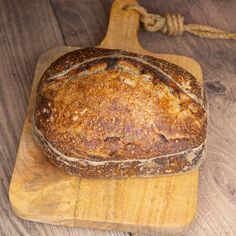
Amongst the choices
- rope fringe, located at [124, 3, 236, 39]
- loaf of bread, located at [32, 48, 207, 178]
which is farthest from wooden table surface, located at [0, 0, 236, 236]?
loaf of bread, located at [32, 48, 207, 178]

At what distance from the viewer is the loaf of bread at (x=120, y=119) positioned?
4.90 ft

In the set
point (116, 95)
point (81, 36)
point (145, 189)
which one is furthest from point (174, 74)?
point (81, 36)

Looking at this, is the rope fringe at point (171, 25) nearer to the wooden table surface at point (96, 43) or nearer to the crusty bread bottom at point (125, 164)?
the wooden table surface at point (96, 43)

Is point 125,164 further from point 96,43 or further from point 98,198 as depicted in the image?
point 96,43

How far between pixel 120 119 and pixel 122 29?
0.52m

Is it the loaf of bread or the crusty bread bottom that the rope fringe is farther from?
the crusty bread bottom

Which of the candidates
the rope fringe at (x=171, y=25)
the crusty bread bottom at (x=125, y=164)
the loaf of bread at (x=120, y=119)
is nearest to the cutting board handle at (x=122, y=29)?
the rope fringe at (x=171, y=25)

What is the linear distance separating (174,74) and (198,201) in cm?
38

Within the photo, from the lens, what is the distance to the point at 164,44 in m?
2.00

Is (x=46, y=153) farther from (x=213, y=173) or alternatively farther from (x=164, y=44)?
(x=164, y=44)

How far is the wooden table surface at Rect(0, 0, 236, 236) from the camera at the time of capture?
163 centimetres

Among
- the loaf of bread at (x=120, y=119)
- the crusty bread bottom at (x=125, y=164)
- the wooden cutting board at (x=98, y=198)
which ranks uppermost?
the loaf of bread at (x=120, y=119)

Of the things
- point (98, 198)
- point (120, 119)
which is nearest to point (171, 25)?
point (120, 119)

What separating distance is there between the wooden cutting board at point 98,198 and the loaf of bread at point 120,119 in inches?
1.6
